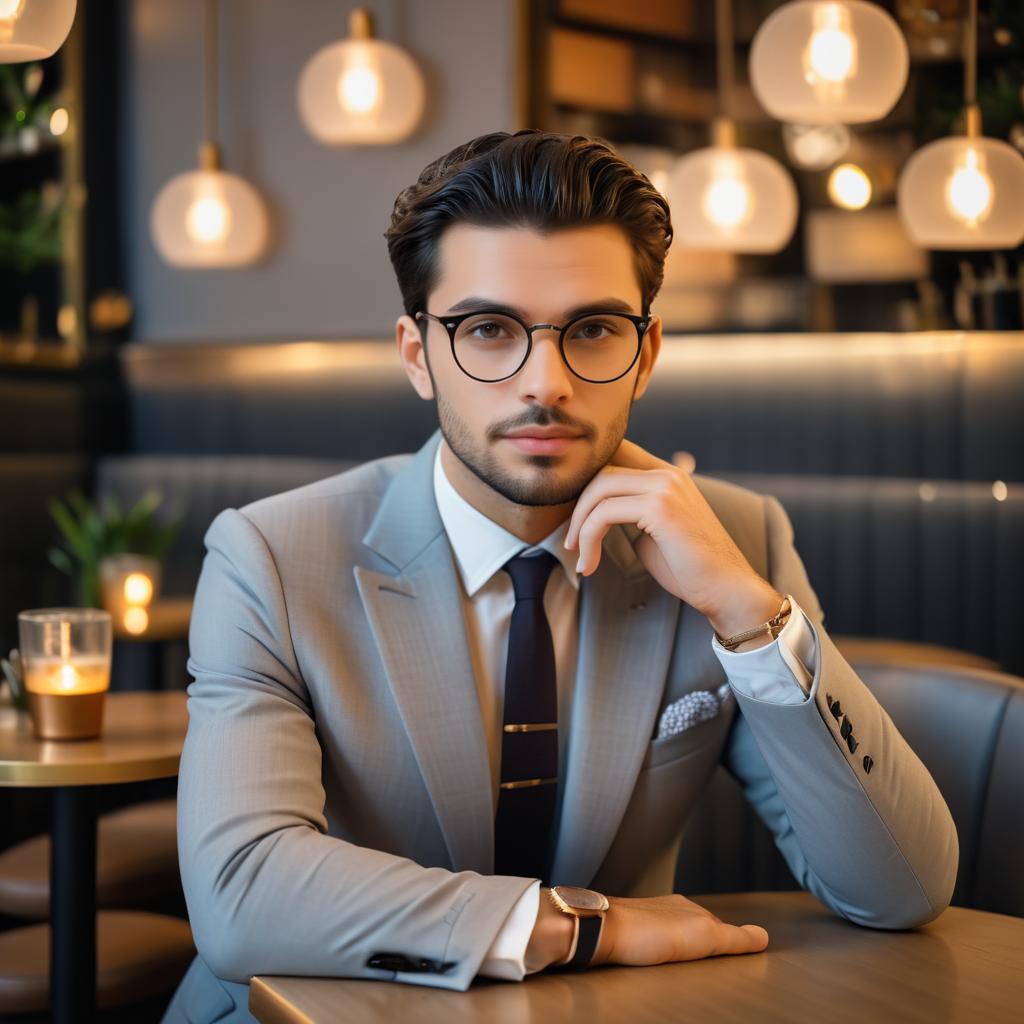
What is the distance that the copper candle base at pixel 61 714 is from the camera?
230 cm

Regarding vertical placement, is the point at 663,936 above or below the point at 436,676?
below

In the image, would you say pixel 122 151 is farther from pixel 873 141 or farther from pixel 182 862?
pixel 182 862

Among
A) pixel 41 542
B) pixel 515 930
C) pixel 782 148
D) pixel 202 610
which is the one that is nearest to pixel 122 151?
pixel 41 542

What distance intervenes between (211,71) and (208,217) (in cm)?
82

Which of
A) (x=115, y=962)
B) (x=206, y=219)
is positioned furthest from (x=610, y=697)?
(x=206, y=219)

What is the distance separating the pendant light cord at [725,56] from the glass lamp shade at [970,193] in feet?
2.87

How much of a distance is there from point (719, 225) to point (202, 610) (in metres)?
2.37

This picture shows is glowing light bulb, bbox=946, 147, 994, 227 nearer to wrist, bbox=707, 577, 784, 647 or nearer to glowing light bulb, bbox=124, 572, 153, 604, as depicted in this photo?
wrist, bbox=707, 577, 784, 647

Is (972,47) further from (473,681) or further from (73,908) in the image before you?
(73,908)

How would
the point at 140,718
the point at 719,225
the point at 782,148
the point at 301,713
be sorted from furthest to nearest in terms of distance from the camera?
the point at 782,148 < the point at 719,225 < the point at 140,718 < the point at 301,713

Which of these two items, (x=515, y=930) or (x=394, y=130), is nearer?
(x=515, y=930)

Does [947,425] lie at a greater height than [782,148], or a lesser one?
lesser

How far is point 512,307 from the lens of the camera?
Answer: 165cm

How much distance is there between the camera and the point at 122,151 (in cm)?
577
